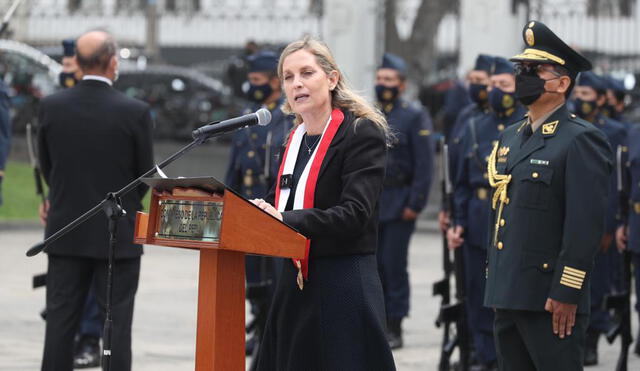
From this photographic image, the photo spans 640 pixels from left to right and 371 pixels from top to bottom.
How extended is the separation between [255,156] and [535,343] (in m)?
4.56

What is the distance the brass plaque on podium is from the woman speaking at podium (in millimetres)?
439

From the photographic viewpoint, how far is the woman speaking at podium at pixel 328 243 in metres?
5.59

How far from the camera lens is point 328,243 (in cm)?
558

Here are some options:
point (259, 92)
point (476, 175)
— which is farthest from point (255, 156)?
point (476, 175)

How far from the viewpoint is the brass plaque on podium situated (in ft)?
17.0

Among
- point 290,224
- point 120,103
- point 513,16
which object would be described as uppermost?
point 513,16

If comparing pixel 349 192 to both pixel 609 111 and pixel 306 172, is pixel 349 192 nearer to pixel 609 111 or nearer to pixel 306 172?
pixel 306 172

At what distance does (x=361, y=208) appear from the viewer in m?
5.50

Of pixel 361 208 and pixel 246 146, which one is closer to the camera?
pixel 361 208

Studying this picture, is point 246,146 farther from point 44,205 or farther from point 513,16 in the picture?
point 513,16

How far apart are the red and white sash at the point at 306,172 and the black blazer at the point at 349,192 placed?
0.07 feet

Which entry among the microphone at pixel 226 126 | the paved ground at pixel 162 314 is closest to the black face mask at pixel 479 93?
the paved ground at pixel 162 314

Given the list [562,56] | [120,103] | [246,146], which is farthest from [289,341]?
[246,146]

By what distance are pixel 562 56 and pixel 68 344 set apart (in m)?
2.94
